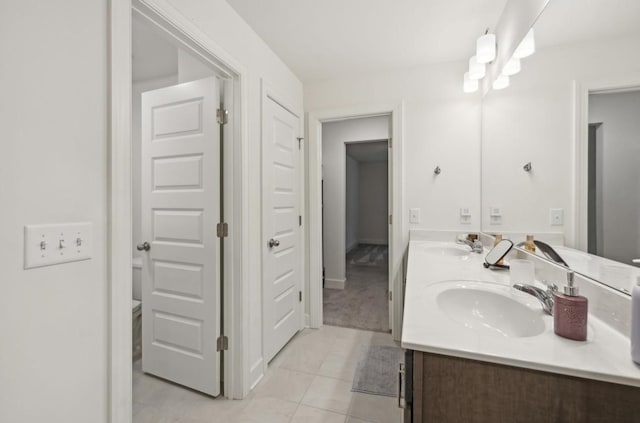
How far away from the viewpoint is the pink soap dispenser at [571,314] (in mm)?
700

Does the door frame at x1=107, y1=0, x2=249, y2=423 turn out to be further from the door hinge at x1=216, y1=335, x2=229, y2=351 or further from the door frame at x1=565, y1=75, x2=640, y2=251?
the door frame at x1=565, y1=75, x2=640, y2=251

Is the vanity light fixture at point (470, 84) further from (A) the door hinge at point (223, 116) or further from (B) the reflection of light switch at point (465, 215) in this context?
(A) the door hinge at point (223, 116)

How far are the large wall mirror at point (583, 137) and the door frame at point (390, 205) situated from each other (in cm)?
92

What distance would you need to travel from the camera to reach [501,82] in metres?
1.75

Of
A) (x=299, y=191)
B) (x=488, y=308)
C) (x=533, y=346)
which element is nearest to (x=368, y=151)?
(x=299, y=191)

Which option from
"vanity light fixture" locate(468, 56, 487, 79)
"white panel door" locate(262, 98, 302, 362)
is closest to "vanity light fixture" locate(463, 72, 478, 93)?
"vanity light fixture" locate(468, 56, 487, 79)

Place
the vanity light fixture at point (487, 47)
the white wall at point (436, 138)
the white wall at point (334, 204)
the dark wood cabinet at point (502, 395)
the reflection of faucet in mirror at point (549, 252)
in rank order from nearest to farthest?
the dark wood cabinet at point (502, 395)
the reflection of faucet in mirror at point (549, 252)
the vanity light fixture at point (487, 47)
the white wall at point (436, 138)
the white wall at point (334, 204)

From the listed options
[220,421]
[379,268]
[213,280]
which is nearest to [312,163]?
[213,280]

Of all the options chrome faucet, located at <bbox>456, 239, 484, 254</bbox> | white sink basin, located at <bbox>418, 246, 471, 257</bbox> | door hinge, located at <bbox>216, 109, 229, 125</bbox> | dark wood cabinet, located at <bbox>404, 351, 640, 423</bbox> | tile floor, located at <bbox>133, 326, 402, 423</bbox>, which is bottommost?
tile floor, located at <bbox>133, 326, 402, 423</bbox>

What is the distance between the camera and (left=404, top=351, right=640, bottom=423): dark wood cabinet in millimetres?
574

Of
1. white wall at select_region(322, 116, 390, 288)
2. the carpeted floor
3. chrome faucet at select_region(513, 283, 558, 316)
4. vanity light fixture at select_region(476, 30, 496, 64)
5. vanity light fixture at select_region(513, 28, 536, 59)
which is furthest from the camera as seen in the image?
white wall at select_region(322, 116, 390, 288)

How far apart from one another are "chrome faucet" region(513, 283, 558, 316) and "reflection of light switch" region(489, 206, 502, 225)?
3.07ft
